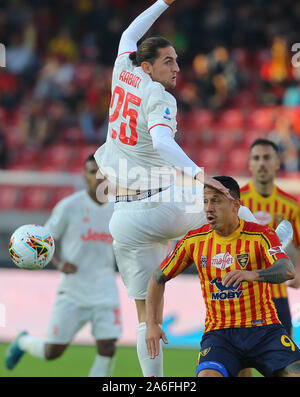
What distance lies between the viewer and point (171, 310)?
988cm

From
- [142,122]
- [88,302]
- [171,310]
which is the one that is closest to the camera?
[142,122]

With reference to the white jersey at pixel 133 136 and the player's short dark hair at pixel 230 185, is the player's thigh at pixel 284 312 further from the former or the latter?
the player's short dark hair at pixel 230 185

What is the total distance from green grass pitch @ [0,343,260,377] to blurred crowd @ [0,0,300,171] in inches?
A: 196

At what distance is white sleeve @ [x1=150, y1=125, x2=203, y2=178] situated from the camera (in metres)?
4.81

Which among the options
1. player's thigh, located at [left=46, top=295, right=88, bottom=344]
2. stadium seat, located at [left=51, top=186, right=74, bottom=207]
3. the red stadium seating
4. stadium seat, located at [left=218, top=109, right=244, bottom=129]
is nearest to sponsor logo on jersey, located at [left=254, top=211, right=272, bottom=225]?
player's thigh, located at [left=46, top=295, right=88, bottom=344]

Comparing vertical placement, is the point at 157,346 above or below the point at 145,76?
below

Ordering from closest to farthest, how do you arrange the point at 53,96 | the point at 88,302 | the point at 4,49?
the point at 88,302
the point at 53,96
the point at 4,49

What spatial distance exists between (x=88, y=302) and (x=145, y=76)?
3.21 metres

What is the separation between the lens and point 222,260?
4.97 meters

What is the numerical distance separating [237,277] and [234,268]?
0.36 meters

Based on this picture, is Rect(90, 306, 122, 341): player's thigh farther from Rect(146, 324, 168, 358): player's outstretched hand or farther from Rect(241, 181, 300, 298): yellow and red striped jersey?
Rect(146, 324, 168, 358): player's outstretched hand

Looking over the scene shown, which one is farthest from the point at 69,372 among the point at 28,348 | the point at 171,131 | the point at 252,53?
the point at 252,53

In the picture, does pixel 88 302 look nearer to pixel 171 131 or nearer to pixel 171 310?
pixel 171 310
